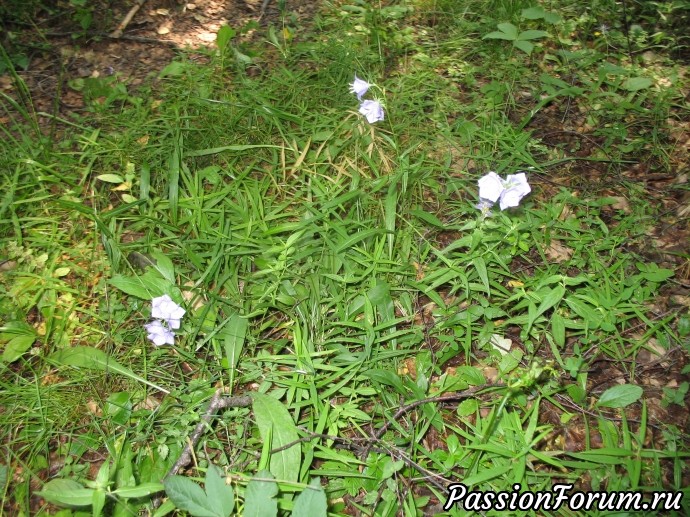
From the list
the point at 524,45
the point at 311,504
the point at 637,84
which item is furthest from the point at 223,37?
the point at 311,504

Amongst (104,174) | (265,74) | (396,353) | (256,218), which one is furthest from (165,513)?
(265,74)

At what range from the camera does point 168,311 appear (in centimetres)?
170

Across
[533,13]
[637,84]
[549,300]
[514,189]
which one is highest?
[533,13]

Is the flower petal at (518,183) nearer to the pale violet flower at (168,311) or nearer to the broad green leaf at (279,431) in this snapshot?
the broad green leaf at (279,431)

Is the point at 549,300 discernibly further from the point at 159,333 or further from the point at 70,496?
the point at 70,496

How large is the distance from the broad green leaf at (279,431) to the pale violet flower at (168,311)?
1.31ft

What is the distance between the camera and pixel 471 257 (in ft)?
6.21

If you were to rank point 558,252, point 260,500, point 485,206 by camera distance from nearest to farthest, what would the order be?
point 260,500
point 485,206
point 558,252

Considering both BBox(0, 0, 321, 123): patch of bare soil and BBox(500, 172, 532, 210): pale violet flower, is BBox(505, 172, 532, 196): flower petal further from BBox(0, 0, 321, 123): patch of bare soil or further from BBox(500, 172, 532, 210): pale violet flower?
BBox(0, 0, 321, 123): patch of bare soil

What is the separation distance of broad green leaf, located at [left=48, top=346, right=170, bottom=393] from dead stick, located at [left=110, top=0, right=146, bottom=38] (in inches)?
81.4

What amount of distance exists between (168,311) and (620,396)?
1636mm

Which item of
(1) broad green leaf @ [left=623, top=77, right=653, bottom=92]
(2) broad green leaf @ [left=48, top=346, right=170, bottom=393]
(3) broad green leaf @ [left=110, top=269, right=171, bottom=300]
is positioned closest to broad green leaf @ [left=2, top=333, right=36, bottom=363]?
(2) broad green leaf @ [left=48, top=346, right=170, bottom=393]

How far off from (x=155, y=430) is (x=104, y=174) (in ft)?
4.12

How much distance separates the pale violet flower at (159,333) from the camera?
1.69m
